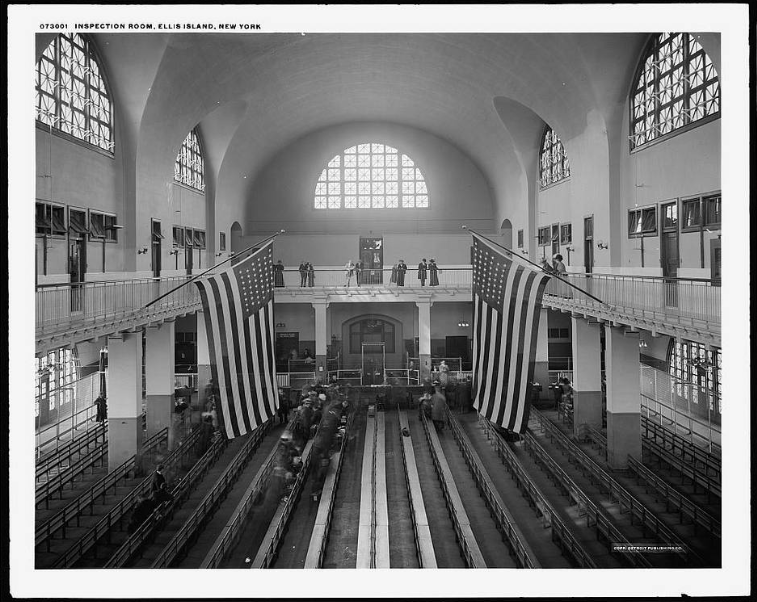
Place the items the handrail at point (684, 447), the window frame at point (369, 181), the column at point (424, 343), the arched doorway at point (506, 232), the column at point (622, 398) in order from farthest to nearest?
the arched doorway at point (506, 232) → the window frame at point (369, 181) → the column at point (622, 398) → the column at point (424, 343) → the handrail at point (684, 447)

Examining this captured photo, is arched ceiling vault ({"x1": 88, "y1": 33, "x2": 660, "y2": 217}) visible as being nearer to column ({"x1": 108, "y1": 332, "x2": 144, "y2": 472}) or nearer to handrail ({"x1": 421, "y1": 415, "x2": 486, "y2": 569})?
column ({"x1": 108, "y1": 332, "x2": 144, "y2": 472})

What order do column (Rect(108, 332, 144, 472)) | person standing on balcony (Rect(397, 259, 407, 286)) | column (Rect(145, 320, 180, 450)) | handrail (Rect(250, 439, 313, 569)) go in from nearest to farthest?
1. handrail (Rect(250, 439, 313, 569))
2. column (Rect(108, 332, 144, 472))
3. column (Rect(145, 320, 180, 450))
4. person standing on balcony (Rect(397, 259, 407, 286))

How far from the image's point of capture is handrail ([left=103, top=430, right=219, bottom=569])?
972 centimetres

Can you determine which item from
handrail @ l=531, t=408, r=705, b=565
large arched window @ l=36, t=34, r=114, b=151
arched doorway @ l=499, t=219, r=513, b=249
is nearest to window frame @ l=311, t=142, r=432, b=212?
arched doorway @ l=499, t=219, r=513, b=249

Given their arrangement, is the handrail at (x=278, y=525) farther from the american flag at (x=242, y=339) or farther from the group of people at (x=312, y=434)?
the american flag at (x=242, y=339)

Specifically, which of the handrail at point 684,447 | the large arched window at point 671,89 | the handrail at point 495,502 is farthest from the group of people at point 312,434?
the large arched window at point 671,89

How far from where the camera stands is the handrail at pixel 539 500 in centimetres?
908

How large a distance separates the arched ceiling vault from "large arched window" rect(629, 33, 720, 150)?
456 millimetres

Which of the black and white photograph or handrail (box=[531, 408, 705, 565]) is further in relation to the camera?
handrail (box=[531, 408, 705, 565])

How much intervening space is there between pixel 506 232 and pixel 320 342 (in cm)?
1075

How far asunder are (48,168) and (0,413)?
581cm

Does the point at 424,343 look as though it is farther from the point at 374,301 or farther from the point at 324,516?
the point at 324,516

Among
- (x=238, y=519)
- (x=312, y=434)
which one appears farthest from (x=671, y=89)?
(x=238, y=519)

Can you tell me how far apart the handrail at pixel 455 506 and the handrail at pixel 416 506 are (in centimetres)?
44
